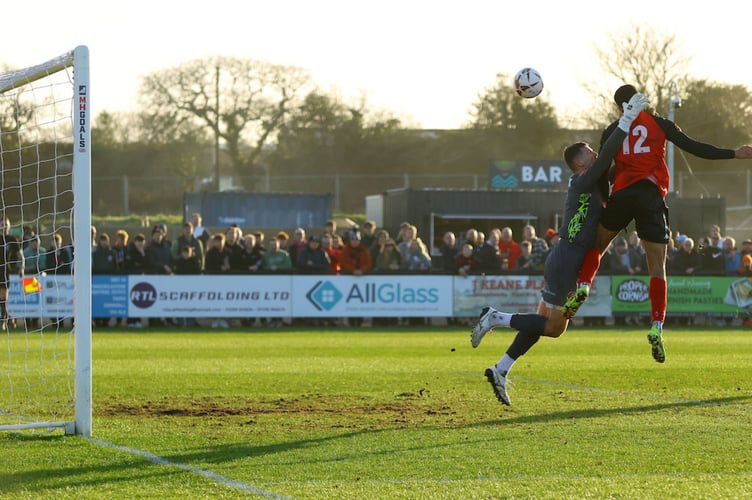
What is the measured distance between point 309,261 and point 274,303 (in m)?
1.19

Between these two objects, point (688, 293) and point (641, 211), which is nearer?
point (641, 211)

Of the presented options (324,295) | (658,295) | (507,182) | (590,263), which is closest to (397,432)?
(590,263)

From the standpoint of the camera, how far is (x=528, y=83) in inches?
402

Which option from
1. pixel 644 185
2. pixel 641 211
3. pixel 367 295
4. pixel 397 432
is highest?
pixel 644 185

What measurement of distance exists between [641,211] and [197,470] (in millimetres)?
4342

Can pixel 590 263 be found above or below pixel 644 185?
below

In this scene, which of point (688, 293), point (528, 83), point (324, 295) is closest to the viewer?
point (528, 83)

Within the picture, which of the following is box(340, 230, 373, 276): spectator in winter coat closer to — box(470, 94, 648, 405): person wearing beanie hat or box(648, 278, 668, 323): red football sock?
box(470, 94, 648, 405): person wearing beanie hat

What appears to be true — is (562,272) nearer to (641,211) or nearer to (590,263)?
(590,263)

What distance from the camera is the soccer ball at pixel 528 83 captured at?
33.5 ft

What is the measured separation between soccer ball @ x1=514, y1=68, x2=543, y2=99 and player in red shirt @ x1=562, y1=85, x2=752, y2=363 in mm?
1113

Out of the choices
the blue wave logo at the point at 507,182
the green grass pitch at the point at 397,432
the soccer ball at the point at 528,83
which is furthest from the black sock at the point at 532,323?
the blue wave logo at the point at 507,182

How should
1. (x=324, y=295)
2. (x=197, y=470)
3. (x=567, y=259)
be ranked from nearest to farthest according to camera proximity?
(x=197, y=470), (x=567, y=259), (x=324, y=295)

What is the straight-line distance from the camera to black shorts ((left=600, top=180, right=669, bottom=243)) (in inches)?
359
